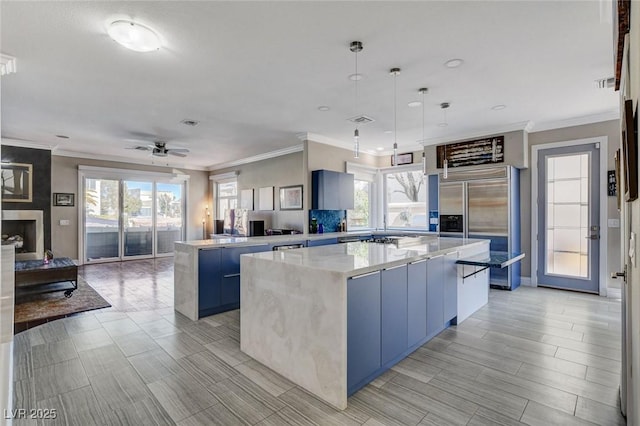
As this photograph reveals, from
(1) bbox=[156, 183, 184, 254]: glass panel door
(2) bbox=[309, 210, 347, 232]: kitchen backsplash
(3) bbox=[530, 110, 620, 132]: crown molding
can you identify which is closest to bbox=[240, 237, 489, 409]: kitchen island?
(2) bbox=[309, 210, 347, 232]: kitchen backsplash

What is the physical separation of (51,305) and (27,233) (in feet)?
10.6

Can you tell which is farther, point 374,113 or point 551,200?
point 551,200

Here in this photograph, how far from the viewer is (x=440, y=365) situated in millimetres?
2857

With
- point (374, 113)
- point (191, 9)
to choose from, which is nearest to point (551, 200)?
point (374, 113)

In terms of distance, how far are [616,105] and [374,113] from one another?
127 inches

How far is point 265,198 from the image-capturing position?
25.4 feet

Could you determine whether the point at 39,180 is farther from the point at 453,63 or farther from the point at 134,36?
the point at 453,63

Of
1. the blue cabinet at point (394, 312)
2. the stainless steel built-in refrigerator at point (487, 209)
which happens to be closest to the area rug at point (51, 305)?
the blue cabinet at point (394, 312)

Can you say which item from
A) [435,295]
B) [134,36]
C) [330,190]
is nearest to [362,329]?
[435,295]

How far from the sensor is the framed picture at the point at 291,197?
6.73m

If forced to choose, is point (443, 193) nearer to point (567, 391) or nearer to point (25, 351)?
point (567, 391)

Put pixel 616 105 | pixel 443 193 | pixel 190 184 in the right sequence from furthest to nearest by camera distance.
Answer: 1. pixel 190 184
2. pixel 443 193
3. pixel 616 105

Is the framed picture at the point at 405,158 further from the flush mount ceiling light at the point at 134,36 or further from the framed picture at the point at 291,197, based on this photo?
the flush mount ceiling light at the point at 134,36

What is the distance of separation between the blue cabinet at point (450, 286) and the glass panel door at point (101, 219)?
792cm
